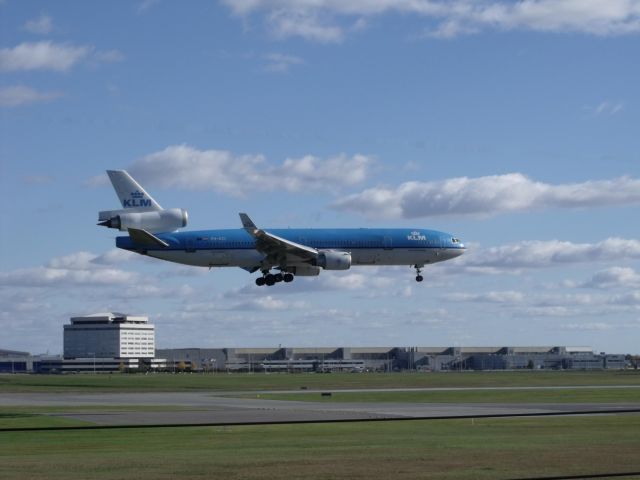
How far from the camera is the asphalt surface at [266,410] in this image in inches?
2085

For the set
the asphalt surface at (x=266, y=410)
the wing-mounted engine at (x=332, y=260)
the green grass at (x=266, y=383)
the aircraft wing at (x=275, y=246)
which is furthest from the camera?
the green grass at (x=266, y=383)

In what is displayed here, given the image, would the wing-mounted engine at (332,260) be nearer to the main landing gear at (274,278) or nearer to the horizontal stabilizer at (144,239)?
the main landing gear at (274,278)

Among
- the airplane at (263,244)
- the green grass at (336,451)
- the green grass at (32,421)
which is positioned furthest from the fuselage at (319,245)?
the green grass at (336,451)

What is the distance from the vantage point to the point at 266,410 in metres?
60.7

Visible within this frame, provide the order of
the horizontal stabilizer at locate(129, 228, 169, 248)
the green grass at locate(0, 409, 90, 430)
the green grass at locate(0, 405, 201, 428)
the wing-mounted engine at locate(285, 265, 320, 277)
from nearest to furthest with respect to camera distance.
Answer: the green grass at locate(0, 409, 90, 430) < the green grass at locate(0, 405, 201, 428) < the horizontal stabilizer at locate(129, 228, 169, 248) < the wing-mounted engine at locate(285, 265, 320, 277)

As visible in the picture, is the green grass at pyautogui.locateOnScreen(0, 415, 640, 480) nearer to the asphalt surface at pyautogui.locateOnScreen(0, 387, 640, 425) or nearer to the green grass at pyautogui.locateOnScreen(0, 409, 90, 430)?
the green grass at pyautogui.locateOnScreen(0, 409, 90, 430)

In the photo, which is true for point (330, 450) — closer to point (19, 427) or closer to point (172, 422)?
point (172, 422)

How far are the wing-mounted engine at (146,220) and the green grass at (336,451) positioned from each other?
38536 millimetres

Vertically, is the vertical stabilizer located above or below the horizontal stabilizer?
above

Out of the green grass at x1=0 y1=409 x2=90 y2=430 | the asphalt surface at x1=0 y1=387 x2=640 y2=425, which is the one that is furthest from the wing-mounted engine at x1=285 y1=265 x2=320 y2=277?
the green grass at x1=0 y1=409 x2=90 y2=430

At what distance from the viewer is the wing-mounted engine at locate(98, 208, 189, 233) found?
82.0m

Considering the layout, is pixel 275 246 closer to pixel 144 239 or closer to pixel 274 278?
pixel 274 278

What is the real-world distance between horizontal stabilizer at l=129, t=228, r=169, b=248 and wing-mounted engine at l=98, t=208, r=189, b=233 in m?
0.72

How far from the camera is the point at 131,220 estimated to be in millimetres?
82438
